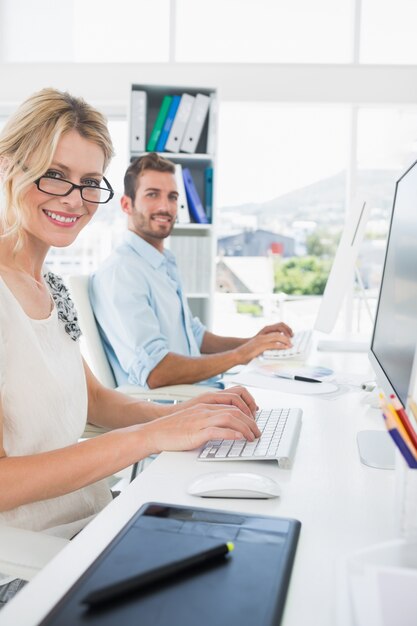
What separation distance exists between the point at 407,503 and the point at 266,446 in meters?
0.38

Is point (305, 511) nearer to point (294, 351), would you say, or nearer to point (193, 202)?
point (294, 351)

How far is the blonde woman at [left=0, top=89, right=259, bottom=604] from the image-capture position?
0.98 meters

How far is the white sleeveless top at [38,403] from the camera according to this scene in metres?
1.08

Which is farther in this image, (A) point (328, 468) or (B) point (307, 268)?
(B) point (307, 268)

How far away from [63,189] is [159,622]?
89cm

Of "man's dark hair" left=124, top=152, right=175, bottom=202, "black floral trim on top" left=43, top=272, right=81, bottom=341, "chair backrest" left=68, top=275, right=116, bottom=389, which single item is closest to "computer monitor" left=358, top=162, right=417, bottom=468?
"black floral trim on top" left=43, top=272, right=81, bottom=341

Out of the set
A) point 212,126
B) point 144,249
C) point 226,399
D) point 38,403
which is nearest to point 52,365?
point 38,403

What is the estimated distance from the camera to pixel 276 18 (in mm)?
4176

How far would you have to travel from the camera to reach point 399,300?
104cm

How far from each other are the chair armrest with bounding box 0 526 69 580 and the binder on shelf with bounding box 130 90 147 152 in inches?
107

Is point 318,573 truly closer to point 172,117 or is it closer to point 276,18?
point 172,117

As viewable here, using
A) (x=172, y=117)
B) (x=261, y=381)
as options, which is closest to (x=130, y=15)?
(x=172, y=117)

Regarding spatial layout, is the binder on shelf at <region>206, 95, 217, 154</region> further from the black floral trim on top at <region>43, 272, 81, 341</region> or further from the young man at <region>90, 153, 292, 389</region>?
the black floral trim on top at <region>43, 272, 81, 341</region>

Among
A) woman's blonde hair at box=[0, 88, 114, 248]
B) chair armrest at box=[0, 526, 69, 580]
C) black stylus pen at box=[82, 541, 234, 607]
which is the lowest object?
chair armrest at box=[0, 526, 69, 580]
